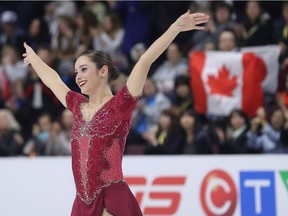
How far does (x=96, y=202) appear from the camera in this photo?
4727 mm

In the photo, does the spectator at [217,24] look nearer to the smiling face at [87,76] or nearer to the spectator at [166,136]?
the spectator at [166,136]

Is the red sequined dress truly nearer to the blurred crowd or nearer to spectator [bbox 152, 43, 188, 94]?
the blurred crowd

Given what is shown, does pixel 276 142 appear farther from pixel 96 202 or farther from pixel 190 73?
pixel 96 202

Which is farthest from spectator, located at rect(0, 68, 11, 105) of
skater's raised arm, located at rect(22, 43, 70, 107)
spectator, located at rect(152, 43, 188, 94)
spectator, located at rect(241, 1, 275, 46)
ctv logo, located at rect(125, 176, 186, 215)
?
skater's raised arm, located at rect(22, 43, 70, 107)

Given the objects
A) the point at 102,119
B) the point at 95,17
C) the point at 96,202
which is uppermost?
the point at 95,17

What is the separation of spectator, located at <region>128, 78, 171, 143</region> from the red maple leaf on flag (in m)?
0.53

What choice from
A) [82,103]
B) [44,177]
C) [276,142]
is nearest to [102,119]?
[82,103]

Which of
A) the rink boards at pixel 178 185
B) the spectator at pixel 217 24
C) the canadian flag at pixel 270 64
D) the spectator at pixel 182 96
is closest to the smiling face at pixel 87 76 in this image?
the rink boards at pixel 178 185

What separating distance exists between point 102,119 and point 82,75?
0.95 feet

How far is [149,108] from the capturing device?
9.49 metres

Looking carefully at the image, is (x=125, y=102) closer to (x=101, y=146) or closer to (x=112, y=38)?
(x=101, y=146)

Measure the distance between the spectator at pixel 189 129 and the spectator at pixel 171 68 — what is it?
114cm

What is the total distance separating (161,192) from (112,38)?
424 centimetres

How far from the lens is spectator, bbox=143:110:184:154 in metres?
8.23
